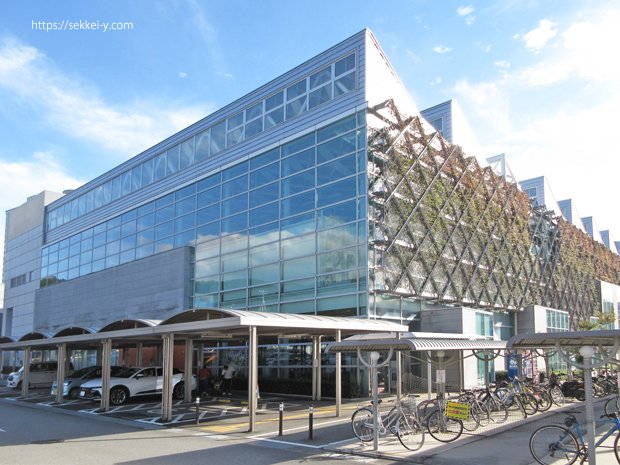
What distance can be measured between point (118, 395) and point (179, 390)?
2932mm

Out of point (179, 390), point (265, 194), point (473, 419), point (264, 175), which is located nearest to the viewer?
point (473, 419)

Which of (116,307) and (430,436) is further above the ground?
(116,307)

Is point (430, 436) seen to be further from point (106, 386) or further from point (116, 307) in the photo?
point (116, 307)

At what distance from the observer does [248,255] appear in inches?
1210

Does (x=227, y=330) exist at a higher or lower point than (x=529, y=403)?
higher

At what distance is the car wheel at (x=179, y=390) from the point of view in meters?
25.2

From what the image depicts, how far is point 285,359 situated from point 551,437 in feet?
60.5

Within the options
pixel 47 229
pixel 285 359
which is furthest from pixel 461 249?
pixel 47 229

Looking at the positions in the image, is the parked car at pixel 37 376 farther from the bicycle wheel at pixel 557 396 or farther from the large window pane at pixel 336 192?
the bicycle wheel at pixel 557 396

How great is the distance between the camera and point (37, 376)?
35.3 m

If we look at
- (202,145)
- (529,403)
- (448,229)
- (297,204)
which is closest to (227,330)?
(297,204)

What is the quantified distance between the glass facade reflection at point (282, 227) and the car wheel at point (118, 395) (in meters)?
8.23

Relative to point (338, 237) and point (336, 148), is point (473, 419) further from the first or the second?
point (336, 148)

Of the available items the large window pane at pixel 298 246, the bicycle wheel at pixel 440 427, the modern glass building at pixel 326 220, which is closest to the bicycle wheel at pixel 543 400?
the bicycle wheel at pixel 440 427
